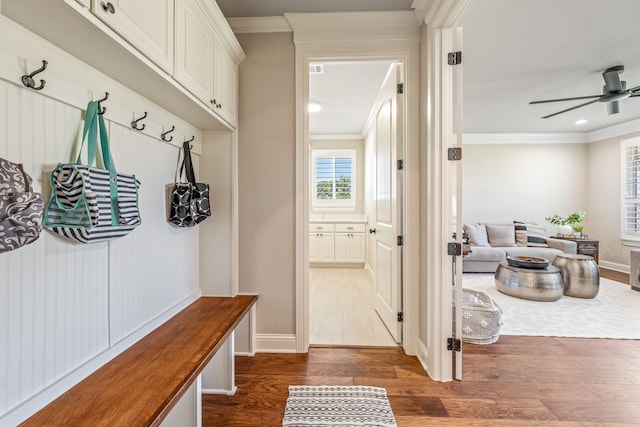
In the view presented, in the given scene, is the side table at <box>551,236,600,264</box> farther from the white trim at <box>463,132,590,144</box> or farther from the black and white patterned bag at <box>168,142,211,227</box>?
the black and white patterned bag at <box>168,142,211,227</box>

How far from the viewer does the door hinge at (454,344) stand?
1.83m

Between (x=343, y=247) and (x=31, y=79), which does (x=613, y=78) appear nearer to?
(x=343, y=247)

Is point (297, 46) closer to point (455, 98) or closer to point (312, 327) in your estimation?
point (455, 98)

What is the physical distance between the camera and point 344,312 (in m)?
3.08

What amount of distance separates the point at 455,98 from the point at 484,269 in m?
3.85

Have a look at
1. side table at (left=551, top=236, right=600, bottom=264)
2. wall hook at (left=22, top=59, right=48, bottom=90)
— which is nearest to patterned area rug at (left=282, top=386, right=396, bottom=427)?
wall hook at (left=22, top=59, right=48, bottom=90)

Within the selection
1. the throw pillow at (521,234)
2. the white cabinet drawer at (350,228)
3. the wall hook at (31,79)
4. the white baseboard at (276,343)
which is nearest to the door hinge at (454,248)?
the white baseboard at (276,343)

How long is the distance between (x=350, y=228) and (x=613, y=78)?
3783 mm

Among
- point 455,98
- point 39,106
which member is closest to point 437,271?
point 455,98

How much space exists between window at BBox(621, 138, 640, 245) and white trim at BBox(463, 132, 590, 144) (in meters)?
0.73

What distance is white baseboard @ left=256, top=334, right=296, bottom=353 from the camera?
220 centimetres

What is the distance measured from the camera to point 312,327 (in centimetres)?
269

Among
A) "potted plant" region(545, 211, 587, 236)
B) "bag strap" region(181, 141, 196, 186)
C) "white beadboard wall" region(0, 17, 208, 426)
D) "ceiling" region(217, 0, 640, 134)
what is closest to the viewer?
"white beadboard wall" region(0, 17, 208, 426)

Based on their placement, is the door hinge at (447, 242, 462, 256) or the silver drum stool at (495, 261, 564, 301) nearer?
the door hinge at (447, 242, 462, 256)
